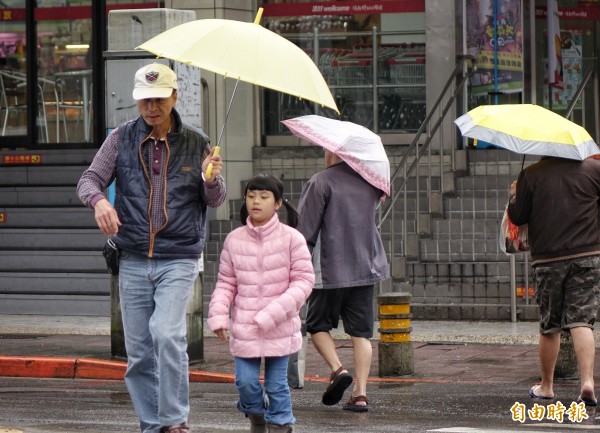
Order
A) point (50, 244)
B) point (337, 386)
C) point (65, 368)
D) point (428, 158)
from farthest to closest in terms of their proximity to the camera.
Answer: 1. point (50, 244)
2. point (428, 158)
3. point (65, 368)
4. point (337, 386)

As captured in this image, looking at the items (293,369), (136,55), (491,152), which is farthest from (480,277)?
(293,369)

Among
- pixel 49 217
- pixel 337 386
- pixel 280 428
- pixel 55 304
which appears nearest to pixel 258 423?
pixel 280 428

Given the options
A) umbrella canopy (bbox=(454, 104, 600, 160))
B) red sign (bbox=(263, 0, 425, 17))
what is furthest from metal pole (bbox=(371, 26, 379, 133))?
umbrella canopy (bbox=(454, 104, 600, 160))

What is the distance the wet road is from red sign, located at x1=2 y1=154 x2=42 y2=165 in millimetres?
7590

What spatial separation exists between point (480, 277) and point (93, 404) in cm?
Result: 663

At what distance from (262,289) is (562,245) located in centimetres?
280

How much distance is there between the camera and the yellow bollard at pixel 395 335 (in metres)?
11.0

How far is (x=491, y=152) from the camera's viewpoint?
17.5 metres

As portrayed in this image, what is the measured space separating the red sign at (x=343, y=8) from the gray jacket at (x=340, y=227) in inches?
352

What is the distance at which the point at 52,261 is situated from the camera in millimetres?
17312

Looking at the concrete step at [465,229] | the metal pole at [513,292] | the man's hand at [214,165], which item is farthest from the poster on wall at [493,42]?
the man's hand at [214,165]

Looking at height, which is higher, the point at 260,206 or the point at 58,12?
the point at 58,12

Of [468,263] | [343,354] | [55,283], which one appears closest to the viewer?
[343,354]

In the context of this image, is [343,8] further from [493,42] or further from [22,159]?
[22,159]
